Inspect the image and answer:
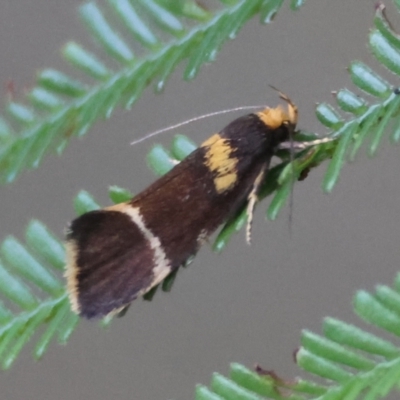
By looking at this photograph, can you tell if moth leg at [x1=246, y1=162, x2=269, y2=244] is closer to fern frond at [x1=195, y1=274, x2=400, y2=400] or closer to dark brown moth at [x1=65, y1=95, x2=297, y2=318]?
dark brown moth at [x1=65, y1=95, x2=297, y2=318]

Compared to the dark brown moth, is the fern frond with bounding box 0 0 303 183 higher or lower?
higher

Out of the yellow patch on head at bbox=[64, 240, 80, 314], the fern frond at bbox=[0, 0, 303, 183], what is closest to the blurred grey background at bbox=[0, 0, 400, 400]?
the fern frond at bbox=[0, 0, 303, 183]

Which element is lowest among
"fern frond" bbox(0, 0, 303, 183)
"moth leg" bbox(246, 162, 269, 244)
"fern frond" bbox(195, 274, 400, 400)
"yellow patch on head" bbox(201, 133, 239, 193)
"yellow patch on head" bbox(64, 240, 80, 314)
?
"fern frond" bbox(195, 274, 400, 400)

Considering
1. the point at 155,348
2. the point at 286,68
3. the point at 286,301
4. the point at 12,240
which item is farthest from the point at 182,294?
the point at 12,240

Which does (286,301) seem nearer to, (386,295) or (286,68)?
(286,68)

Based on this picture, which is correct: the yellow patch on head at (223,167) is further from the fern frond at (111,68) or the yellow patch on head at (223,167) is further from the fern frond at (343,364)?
the fern frond at (343,364)

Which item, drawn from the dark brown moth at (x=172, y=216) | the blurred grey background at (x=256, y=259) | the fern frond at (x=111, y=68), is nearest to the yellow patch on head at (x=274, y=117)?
the dark brown moth at (x=172, y=216)
